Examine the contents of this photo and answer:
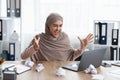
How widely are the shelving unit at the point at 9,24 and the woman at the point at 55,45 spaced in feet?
3.57

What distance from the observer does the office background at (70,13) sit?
3.86 metres

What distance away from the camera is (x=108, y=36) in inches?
146

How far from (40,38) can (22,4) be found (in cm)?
124

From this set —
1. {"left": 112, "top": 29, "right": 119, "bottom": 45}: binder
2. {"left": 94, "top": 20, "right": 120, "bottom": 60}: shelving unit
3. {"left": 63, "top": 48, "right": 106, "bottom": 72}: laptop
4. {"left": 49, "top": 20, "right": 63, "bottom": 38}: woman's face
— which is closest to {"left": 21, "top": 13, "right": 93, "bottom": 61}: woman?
{"left": 49, "top": 20, "right": 63, "bottom": 38}: woman's face

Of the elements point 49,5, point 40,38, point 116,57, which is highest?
point 49,5

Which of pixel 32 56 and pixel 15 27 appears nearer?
pixel 32 56

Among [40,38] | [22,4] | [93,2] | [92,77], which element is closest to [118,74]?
[92,77]

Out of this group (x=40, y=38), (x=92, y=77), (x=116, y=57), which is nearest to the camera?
(x=92, y=77)

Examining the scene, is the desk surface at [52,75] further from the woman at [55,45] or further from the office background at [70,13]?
the office background at [70,13]

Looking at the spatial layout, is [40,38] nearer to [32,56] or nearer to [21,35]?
[32,56]

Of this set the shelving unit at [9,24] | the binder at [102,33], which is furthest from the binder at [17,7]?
the binder at [102,33]

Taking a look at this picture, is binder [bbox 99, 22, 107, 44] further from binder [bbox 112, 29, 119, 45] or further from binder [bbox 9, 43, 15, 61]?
binder [bbox 9, 43, 15, 61]

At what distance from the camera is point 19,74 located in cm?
199

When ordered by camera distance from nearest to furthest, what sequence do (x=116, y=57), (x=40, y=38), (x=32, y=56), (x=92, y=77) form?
(x=92, y=77) → (x=32, y=56) → (x=40, y=38) → (x=116, y=57)
